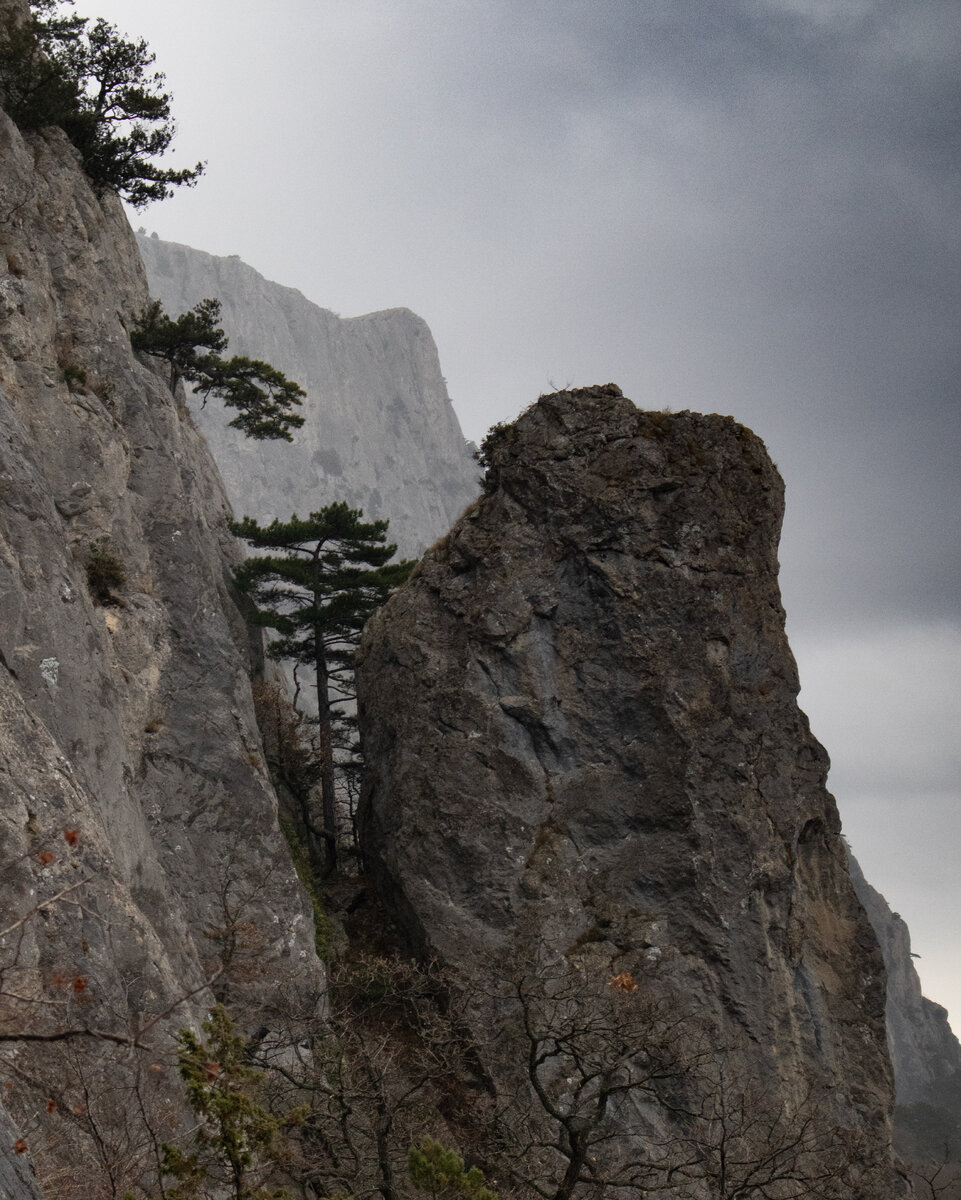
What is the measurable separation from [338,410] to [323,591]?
4651 inches

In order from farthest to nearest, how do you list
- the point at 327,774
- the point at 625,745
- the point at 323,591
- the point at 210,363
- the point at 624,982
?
the point at 210,363 < the point at 323,591 < the point at 327,774 < the point at 625,745 < the point at 624,982

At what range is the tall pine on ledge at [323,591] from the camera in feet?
95.3

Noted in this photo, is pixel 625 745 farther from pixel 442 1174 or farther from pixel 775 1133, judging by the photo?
pixel 442 1174

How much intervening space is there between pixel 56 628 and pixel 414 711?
380 inches

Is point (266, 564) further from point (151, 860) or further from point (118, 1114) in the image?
point (118, 1114)

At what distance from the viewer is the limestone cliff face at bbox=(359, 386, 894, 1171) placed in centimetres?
2322

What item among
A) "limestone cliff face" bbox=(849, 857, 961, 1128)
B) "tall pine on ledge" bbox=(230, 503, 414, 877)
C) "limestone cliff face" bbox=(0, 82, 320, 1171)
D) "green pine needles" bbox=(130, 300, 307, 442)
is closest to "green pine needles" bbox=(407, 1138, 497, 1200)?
"limestone cliff face" bbox=(0, 82, 320, 1171)

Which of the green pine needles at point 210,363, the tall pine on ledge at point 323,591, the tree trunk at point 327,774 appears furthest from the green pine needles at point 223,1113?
the green pine needles at point 210,363

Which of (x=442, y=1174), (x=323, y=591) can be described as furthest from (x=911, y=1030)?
(x=442, y=1174)

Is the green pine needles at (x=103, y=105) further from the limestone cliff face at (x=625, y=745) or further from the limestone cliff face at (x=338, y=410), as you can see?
the limestone cliff face at (x=338, y=410)

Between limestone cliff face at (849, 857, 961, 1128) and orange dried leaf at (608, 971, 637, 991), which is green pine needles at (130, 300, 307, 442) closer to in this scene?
orange dried leaf at (608, 971, 637, 991)

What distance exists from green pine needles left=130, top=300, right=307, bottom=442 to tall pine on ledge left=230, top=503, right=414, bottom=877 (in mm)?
2989

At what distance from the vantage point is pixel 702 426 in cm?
2695

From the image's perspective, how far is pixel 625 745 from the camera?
80.7 ft
